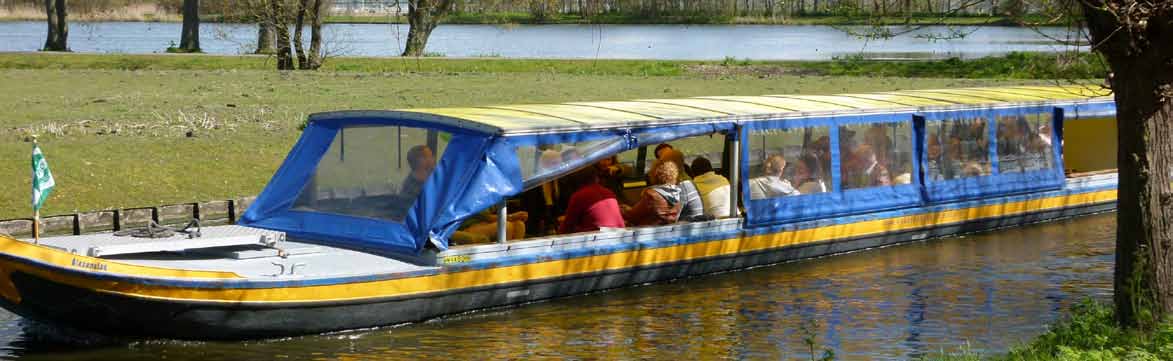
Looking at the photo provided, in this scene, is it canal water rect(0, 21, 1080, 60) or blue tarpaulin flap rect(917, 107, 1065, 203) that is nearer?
blue tarpaulin flap rect(917, 107, 1065, 203)

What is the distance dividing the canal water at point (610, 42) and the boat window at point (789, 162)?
99.2ft

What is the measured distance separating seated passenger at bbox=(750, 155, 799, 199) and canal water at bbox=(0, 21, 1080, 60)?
1200 inches

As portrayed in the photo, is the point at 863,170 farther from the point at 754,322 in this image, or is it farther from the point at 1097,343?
the point at 1097,343

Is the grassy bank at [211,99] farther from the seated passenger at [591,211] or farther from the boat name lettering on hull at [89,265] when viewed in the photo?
the boat name lettering on hull at [89,265]

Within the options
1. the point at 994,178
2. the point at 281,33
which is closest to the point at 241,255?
the point at 994,178

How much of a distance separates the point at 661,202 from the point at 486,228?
219 centimetres

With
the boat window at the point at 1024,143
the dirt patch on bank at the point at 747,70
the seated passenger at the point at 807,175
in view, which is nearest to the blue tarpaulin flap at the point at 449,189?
the seated passenger at the point at 807,175

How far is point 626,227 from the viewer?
54.1 feet

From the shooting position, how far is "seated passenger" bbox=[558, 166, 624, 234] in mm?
15742

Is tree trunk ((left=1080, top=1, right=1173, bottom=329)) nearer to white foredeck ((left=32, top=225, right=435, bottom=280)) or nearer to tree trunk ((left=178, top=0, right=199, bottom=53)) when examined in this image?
white foredeck ((left=32, top=225, right=435, bottom=280))

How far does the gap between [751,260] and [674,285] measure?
1.35m

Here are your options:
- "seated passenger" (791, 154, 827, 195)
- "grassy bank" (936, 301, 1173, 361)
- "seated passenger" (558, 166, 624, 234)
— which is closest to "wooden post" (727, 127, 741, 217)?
"seated passenger" (791, 154, 827, 195)

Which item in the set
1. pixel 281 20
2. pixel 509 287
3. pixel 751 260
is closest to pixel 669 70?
pixel 281 20

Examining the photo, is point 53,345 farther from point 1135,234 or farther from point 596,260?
point 1135,234
